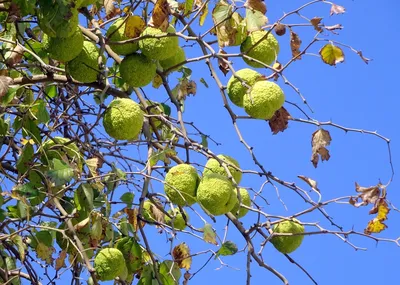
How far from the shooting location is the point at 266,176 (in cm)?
235

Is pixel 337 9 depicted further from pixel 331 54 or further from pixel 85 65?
pixel 85 65

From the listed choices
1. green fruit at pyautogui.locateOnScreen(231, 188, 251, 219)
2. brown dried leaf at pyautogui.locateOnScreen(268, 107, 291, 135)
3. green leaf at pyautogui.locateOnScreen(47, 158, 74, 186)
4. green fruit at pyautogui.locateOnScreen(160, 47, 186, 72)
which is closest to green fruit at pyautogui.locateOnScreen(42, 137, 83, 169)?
green leaf at pyautogui.locateOnScreen(47, 158, 74, 186)

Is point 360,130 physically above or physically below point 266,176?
above

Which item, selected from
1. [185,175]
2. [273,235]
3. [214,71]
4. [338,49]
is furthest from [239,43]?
Result: [273,235]

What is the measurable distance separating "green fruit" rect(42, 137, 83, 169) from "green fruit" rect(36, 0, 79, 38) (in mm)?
444

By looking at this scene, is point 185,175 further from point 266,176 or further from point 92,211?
point 92,211

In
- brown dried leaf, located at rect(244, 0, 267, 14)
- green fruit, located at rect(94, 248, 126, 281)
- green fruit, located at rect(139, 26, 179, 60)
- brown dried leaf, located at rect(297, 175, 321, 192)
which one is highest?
brown dried leaf, located at rect(244, 0, 267, 14)

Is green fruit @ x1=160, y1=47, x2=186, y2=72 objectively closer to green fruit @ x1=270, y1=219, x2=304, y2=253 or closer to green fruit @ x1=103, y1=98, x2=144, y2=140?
green fruit @ x1=103, y1=98, x2=144, y2=140

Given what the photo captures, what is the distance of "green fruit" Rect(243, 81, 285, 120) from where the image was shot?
2.32 meters

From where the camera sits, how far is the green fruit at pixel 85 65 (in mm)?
2424

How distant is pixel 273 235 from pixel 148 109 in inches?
25.2

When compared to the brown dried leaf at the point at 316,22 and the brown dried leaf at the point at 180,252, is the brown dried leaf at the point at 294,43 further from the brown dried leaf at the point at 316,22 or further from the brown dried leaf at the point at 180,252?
the brown dried leaf at the point at 180,252

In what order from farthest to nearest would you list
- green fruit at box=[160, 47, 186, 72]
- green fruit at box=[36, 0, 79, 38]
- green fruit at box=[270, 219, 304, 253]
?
1. green fruit at box=[160, 47, 186, 72]
2. green fruit at box=[270, 219, 304, 253]
3. green fruit at box=[36, 0, 79, 38]

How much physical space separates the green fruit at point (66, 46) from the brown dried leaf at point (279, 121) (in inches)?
25.5
